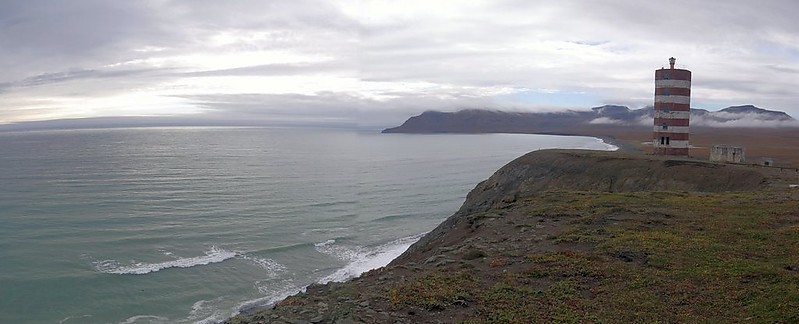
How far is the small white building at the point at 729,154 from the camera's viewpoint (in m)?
44.1

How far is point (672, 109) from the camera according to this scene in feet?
158

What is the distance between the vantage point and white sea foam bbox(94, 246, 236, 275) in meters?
30.7

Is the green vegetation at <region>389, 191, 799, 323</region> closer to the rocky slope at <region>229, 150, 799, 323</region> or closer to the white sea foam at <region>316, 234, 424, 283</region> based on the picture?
the rocky slope at <region>229, 150, 799, 323</region>

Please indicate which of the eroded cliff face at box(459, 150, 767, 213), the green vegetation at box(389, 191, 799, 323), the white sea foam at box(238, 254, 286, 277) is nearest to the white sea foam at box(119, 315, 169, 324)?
the white sea foam at box(238, 254, 286, 277)

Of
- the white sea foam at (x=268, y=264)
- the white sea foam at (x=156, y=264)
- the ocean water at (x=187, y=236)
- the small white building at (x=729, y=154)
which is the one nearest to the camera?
the ocean water at (x=187, y=236)

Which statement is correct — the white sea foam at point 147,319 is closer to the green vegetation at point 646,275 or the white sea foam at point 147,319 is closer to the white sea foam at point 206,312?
→ the white sea foam at point 206,312

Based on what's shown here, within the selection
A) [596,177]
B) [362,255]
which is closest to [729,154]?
[596,177]

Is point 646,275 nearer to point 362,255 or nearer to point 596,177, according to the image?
point 362,255

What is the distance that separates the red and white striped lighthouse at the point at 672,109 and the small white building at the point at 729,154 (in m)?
4.14

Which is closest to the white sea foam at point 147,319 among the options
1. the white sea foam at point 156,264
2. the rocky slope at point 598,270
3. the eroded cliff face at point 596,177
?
the white sea foam at point 156,264

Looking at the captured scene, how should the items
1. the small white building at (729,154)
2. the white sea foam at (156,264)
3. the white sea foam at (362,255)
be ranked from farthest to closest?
the small white building at (729,154) < the white sea foam at (362,255) < the white sea foam at (156,264)

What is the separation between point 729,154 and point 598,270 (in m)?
36.1

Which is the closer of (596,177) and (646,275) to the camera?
(646,275)

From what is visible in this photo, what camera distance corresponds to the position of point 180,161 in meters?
98.0
